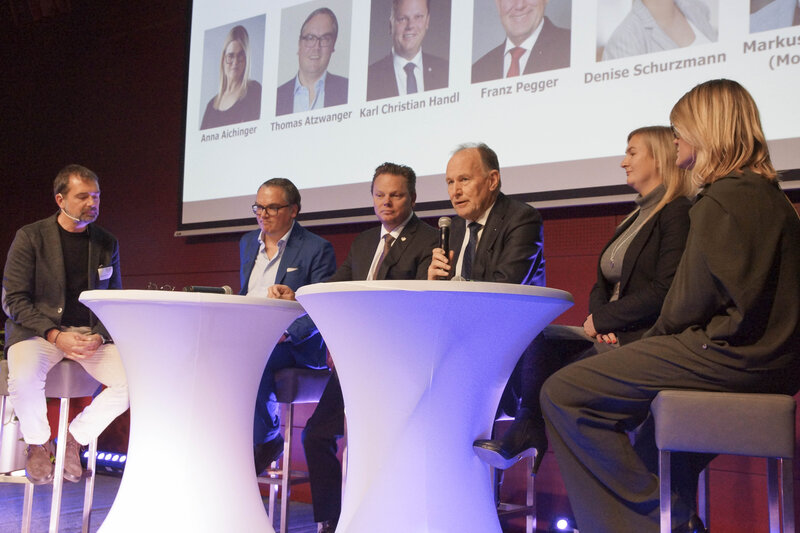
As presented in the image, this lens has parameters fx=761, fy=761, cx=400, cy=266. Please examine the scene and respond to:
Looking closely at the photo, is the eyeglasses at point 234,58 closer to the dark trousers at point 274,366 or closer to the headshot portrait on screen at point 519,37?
the headshot portrait on screen at point 519,37

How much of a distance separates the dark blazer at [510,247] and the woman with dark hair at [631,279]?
8.9 inches

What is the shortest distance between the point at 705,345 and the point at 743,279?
0.18 m

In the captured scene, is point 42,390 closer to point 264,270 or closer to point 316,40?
point 264,270

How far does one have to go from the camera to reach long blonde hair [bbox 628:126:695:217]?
8.62 feet

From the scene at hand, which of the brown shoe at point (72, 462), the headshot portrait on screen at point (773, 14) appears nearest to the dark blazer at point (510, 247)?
the headshot portrait on screen at point (773, 14)

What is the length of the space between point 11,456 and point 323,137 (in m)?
2.34

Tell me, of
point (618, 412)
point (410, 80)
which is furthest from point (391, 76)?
point (618, 412)

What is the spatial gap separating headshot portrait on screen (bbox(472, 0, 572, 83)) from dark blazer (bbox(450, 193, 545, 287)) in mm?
1114

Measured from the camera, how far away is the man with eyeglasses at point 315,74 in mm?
4449

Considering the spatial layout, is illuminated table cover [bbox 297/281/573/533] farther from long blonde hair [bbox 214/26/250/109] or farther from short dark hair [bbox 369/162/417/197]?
long blonde hair [bbox 214/26/250/109]

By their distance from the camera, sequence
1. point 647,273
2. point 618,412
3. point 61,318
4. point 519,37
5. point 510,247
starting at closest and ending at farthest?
point 618,412
point 647,273
point 510,247
point 61,318
point 519,37

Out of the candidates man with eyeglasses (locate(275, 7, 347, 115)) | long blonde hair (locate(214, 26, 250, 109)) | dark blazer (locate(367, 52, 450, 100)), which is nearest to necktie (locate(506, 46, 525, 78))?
dark blazer (locate(367, 52, 450, 100))

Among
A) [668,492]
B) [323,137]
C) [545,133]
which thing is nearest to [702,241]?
[668,492]

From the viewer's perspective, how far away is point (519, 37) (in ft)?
12.3
